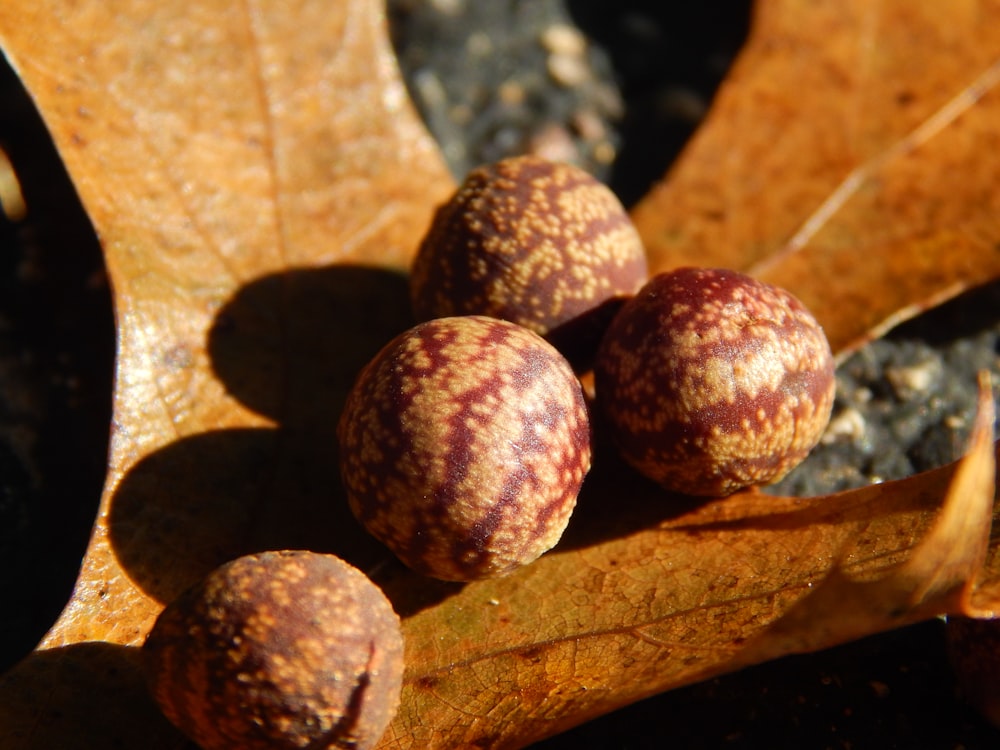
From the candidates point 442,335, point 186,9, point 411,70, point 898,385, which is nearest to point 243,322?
point 442,335

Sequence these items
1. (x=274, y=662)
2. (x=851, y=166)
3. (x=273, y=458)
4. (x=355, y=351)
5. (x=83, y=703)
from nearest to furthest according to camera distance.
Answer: (x=274, y=662)
(x=83, y=703)
(x=273, y=458)
(x=355, y=351)
(x=851, y=166)

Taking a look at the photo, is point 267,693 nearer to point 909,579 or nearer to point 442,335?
point 442,335

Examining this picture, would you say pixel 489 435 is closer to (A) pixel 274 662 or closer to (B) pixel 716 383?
(B) pixel 716 383

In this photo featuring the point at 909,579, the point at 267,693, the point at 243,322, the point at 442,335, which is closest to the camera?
the point at 909,579

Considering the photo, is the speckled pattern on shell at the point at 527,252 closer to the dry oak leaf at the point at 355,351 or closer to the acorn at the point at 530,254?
the acorn at the point at 530,254

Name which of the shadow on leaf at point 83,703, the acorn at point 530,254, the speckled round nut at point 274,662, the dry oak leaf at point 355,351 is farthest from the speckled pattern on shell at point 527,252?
the shadow on leaf at point 83,703

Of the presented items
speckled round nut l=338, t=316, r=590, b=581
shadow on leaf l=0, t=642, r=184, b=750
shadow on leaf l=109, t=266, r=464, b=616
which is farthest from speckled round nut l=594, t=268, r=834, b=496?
shadow on leaf l=0, t=642, r=184, b=750

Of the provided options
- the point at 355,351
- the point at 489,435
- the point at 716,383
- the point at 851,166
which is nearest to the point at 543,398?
the point at 489,435
